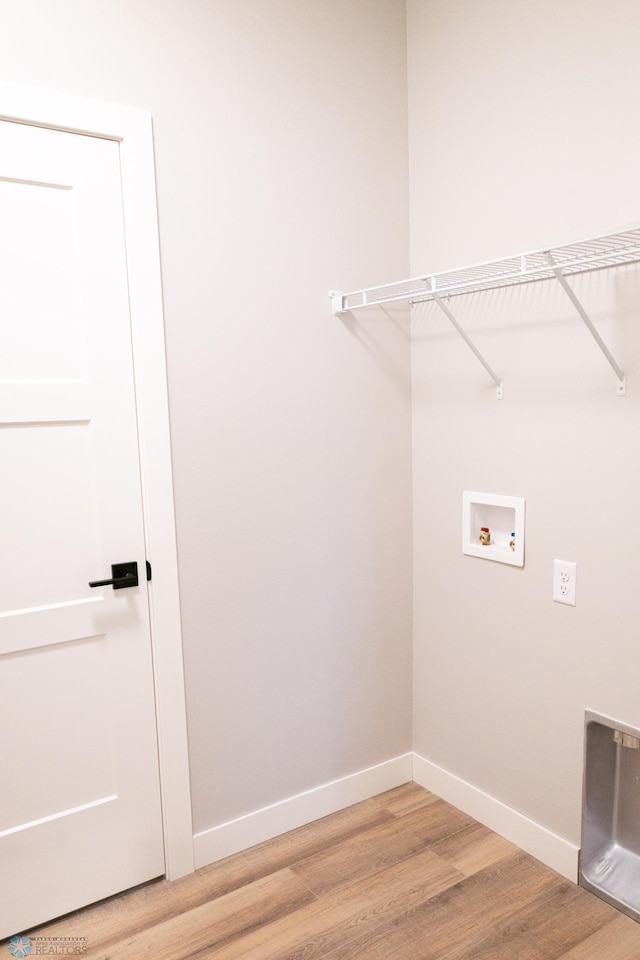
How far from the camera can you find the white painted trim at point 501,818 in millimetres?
1907

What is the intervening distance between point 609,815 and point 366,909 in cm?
74

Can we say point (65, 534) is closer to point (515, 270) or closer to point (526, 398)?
point (526, 398)

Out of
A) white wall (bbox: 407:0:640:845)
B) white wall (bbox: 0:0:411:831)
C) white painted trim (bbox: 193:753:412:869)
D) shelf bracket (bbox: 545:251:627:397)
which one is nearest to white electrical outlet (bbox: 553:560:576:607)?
white wall (bbox: 407:0:640:845)

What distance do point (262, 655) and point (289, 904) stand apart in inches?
26.4

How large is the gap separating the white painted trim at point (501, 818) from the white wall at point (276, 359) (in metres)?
0.19

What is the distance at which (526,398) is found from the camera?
75.3 inches

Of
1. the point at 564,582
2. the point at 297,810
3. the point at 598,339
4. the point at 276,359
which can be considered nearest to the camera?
the point at 598,339

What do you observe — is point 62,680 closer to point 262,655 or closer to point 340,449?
point 262,655

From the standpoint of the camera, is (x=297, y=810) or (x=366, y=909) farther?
(x=297, y=810)

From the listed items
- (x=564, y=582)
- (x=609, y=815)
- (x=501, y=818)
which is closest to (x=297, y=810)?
(x=501, y=818)

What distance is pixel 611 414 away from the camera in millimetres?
1694

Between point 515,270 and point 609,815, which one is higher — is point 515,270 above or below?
above

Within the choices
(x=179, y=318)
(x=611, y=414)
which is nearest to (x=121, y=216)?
(x=179, y=318)

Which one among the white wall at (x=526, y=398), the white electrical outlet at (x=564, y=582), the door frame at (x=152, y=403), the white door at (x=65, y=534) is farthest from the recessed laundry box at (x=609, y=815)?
the white door at (x=65, y=534)
